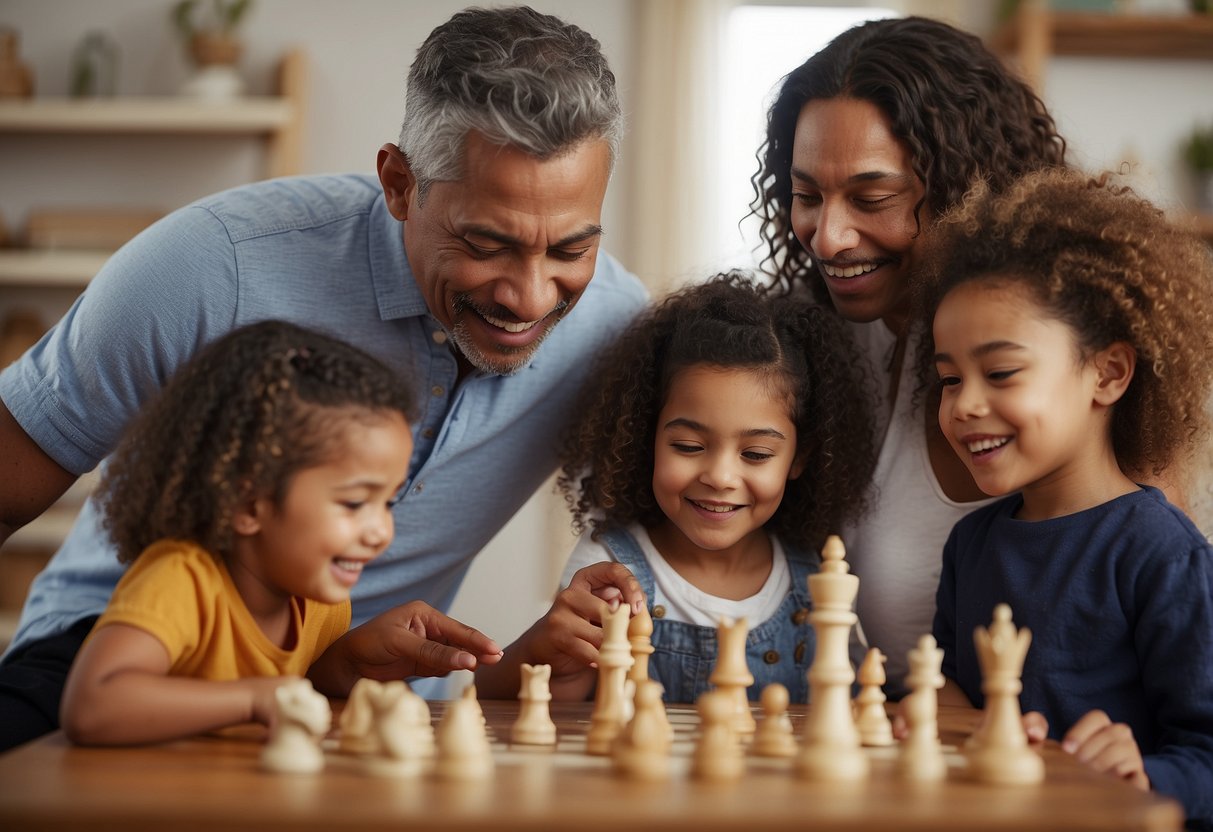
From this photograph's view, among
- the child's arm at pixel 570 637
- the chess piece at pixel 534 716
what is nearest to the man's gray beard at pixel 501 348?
the child's arm at pixel 570 637

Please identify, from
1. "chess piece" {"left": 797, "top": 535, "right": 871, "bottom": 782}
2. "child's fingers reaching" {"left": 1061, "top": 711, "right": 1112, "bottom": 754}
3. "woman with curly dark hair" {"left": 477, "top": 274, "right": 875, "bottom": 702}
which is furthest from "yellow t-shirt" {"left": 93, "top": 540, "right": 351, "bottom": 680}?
"child's fingers reaching" {"left": 1061, "top": 711, "right": 1112, "bottom": 754}

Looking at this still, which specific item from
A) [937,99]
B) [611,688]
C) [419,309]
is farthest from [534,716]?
[937,99]

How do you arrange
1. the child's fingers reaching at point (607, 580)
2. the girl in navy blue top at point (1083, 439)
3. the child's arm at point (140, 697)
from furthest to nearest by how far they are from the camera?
→ the child's fingers reaching at point (607, 580), the girl in navy blue top at point (1083, 439), the child's arm at point (140, 697)

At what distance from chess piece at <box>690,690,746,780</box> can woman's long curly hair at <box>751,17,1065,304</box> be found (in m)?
1.08

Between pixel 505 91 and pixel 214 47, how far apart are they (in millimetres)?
3142

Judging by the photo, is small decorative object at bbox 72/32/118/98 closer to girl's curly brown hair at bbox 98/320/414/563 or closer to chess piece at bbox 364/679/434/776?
girl's curly brown hair at bbox 98/320/414/563

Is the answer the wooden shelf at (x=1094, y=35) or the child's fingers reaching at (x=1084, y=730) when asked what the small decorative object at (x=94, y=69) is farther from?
the child's fingers reaching at (x=1084, y=730)

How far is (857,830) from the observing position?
94cm

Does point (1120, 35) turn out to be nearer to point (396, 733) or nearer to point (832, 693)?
point (832, 693)

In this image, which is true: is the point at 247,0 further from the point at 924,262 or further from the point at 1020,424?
the point at 1020,424

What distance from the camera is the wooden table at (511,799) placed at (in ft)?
3.03

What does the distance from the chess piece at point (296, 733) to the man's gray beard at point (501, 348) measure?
2.78 ft

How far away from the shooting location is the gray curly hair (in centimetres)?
173

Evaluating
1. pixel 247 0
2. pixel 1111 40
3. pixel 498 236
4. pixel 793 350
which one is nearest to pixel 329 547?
pixel 498 236
